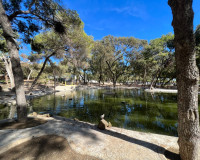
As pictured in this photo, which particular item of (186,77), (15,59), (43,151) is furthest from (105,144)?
(15,59)

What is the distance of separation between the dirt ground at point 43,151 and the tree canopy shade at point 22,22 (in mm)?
2032

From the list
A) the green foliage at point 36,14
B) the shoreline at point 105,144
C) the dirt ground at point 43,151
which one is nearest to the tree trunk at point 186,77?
the shoreline at point 105,144

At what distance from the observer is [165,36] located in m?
16.9

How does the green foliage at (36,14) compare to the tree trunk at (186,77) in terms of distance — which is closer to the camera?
the tree trunk at (186,77)

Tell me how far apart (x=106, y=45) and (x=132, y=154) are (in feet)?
74.9

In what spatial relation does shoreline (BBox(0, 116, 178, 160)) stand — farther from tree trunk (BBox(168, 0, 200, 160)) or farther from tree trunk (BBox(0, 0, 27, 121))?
tree trunk (BBox(0, 0, 27, 121))

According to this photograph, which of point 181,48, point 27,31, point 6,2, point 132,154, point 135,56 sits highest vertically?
point 135,56

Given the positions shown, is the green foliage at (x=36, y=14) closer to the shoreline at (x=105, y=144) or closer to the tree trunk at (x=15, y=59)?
the tree trunk at (x=15, y=59)

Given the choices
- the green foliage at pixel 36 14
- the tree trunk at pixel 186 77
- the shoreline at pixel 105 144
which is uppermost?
the green foliage at pixel 36 14

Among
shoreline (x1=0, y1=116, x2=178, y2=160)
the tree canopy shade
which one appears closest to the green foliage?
the tree canopy shade

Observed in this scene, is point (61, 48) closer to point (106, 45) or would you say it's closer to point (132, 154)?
point (132, 154)

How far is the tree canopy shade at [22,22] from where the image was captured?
144 inches

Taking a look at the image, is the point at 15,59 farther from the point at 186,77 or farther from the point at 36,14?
the point at 186,77

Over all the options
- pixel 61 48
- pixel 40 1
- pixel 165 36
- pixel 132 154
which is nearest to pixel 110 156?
pixel 132 154
